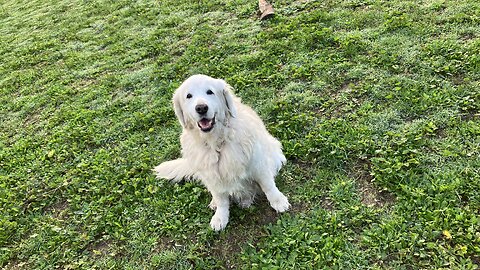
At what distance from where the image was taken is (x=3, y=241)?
3613mm

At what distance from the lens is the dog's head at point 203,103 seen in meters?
2.81

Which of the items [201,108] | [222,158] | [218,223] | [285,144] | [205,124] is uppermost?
[201,108]

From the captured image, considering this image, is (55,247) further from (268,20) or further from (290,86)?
(268,20)

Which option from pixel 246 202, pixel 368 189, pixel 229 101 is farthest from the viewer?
pixel 246 202

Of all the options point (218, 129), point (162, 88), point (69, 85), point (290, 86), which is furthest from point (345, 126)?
point (69, 85)

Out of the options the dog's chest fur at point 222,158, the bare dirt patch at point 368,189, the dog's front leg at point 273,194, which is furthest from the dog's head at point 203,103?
the bare dirt patch at point 368,189

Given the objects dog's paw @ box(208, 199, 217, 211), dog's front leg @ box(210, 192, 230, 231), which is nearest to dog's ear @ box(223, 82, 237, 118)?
dog's front leg @ box(210, 192, 230, 231)

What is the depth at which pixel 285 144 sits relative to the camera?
385 cm

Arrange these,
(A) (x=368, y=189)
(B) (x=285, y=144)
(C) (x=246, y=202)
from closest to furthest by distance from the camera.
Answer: (A) (x=368, y=189), (C) (x=246, y=202), (B) (x=285, y=144)

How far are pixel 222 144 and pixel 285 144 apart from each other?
1003 mm

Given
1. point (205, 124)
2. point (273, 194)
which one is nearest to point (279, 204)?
point (273, 194)

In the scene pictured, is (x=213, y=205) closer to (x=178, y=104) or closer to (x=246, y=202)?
(x=246, y=202)

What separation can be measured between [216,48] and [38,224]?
3.65 metres

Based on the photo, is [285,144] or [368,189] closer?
[368,189]
